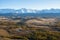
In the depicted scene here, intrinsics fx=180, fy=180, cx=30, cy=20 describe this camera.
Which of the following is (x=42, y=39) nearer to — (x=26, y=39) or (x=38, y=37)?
(x=38, y=37)

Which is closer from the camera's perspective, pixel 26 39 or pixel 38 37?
pixel 26 39

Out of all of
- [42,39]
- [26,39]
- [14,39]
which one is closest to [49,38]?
[42,39]

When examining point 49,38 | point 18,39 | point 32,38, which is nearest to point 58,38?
point 49,38

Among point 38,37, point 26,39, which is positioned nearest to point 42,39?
point 38,37

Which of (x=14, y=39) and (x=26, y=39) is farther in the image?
(x=14, y=39)

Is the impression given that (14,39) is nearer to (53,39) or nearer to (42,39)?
(42,39)

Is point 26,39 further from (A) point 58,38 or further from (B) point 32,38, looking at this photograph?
(A) point 58,38
